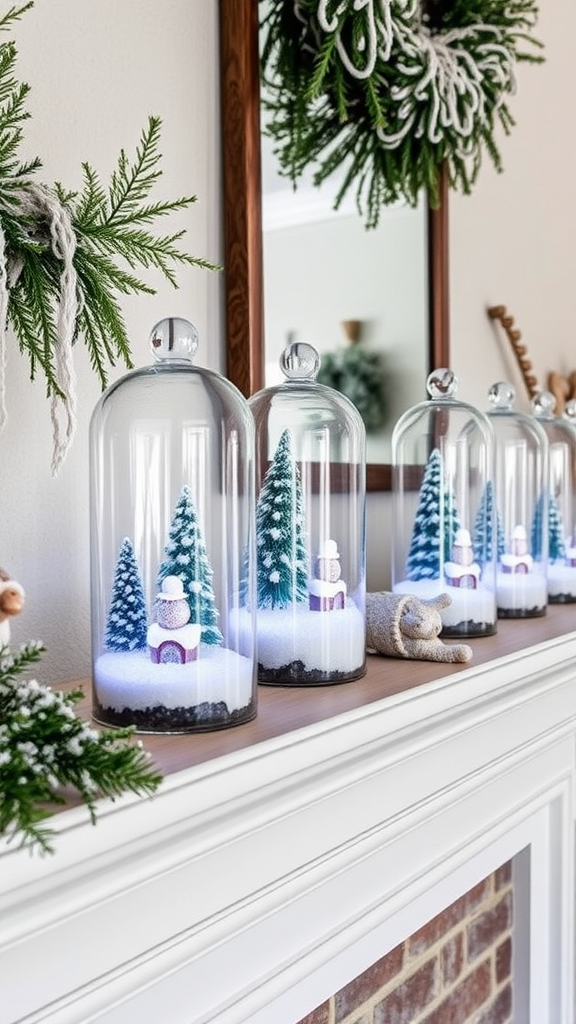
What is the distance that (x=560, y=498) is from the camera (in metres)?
1.45

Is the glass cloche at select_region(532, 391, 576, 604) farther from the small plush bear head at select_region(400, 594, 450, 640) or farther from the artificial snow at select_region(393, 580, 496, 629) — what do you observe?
the small plush bear head at select_region(400, 594, 450, 640)

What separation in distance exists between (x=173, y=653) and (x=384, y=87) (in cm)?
84

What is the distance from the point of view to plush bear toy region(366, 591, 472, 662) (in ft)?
3.01

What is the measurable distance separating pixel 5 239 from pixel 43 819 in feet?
1.32

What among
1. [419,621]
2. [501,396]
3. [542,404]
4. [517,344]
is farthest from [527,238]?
[419,621]

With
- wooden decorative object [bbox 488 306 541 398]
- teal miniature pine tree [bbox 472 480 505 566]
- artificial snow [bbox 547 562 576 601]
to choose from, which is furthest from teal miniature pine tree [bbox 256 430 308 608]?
wooden decorative object [bbox 488 306 541 398]

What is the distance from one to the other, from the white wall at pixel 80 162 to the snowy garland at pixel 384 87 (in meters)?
0.12

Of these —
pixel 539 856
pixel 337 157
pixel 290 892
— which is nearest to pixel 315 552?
pixel 290 892

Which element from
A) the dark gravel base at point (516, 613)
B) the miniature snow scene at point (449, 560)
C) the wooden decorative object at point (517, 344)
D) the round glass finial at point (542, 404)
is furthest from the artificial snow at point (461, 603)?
the wooden decorative object at point (517, 344)

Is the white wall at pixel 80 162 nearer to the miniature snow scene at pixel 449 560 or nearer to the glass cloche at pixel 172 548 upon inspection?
the glass cloche at pixel 172 548

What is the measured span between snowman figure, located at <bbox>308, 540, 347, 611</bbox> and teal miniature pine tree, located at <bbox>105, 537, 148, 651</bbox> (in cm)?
17

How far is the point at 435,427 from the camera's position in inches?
43.6

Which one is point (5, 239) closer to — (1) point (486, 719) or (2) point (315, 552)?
(2) point (315, 552)

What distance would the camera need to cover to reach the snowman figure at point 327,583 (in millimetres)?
806
